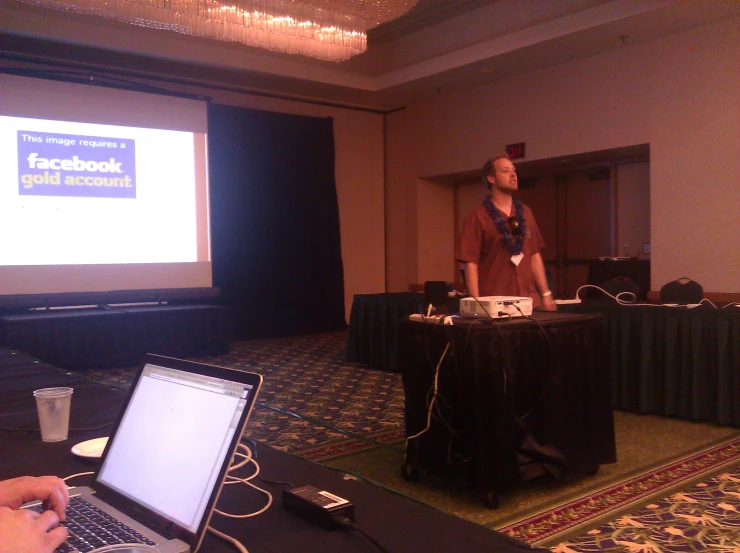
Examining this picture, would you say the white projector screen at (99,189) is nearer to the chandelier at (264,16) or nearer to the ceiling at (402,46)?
the ceiling at (402,46)

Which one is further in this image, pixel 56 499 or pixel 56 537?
pixel 56 499

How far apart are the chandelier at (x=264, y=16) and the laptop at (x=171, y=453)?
3420 mm

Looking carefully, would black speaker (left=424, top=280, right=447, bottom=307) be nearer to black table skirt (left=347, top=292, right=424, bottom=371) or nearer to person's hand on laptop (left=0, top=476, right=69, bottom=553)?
person's hand on laptop (left=0, top=476, right=69, bottom=553)

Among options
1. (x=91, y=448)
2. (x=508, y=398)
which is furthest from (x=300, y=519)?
(x=508, y=398)

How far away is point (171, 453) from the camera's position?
91 centimetres

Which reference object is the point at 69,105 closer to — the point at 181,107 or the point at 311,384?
the point at 181,107

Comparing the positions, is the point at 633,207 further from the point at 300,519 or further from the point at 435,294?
the point at 300,519

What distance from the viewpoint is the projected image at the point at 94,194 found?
19.3 feet

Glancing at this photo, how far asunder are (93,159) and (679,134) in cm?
543

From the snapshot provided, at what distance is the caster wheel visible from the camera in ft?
8.81

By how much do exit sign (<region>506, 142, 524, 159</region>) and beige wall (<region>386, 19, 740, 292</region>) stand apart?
0.06 meters

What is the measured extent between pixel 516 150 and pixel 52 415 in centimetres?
635

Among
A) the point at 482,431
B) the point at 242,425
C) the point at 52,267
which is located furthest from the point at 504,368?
the point at 52,267

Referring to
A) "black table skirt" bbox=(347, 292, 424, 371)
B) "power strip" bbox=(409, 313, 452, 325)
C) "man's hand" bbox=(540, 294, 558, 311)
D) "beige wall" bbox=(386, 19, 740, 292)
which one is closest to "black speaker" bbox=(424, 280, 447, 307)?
"power strip" bbox=(409, 313, 452, 325)
